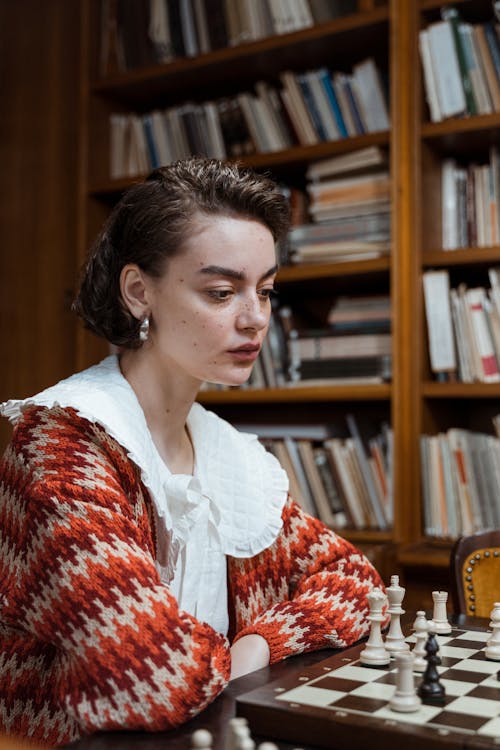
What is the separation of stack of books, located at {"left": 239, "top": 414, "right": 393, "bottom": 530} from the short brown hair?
1.27 m

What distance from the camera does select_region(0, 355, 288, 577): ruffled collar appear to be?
1.24 m

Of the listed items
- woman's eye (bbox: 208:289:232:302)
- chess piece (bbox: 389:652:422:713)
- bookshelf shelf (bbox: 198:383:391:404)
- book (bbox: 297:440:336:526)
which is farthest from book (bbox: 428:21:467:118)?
chess piece (bbox: 389:652:422:713)

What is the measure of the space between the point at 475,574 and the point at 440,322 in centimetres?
98

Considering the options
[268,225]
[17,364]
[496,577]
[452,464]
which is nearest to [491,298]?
[452,464]

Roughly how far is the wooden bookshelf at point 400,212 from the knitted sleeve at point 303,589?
0.92m

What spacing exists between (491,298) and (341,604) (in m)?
1.42

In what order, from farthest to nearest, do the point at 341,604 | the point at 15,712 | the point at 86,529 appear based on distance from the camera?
1. the point at 341,604
2. the point at 15,712
3. the point at 86,529

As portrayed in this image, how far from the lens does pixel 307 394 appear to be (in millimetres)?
2676

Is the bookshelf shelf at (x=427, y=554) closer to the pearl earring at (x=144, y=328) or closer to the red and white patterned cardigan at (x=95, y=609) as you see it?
the red and white patterned cardigan at (x=95, y=609)

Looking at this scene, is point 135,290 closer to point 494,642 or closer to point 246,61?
point 494,642

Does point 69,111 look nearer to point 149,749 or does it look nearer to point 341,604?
point 341,604

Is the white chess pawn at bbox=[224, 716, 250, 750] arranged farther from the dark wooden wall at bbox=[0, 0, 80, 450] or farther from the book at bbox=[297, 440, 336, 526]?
the dark wooden wall at bbox=[0, 0, 80, 450]

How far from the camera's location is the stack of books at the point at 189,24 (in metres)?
2.79

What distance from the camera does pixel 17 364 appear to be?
121 inches
